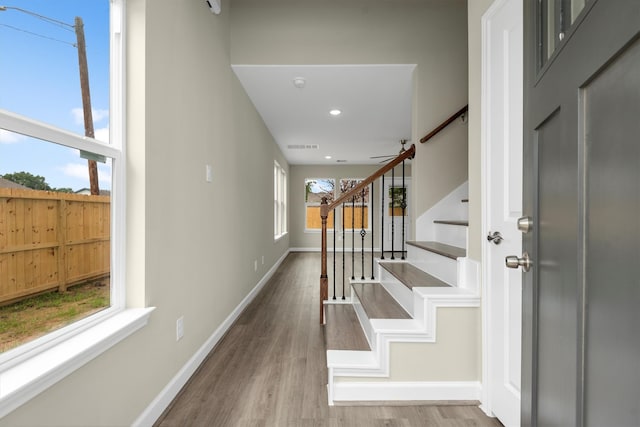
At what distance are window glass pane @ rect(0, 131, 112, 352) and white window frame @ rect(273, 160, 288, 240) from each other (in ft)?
16.1

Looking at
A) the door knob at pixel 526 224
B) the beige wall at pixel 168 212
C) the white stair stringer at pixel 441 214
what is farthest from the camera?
the white stair stringer at pixel 441 214

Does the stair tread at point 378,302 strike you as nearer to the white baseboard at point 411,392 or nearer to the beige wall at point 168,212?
the white baseboard at point 411,392

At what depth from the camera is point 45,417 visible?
101 cm

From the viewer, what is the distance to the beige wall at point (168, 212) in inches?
50.8

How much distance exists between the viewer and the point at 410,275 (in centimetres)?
235

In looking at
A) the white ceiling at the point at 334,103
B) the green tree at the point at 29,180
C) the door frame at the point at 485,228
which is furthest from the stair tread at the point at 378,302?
the white ceiling at the point at 334,103

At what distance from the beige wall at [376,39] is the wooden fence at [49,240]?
7.20ft

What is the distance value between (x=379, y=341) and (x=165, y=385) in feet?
4.00

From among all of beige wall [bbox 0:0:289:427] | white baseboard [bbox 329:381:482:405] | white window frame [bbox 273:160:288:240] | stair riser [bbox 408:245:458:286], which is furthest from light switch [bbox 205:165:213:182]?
white window frame [bbox 273:160:288:240]

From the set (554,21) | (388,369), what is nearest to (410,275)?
(388,369)

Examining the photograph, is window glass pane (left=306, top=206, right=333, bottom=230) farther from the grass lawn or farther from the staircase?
the grass lawn

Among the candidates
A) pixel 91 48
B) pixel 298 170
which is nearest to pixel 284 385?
pixel 91 48

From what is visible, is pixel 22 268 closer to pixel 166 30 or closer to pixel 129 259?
pixel 129 259

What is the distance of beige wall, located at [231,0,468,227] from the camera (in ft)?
9.46
